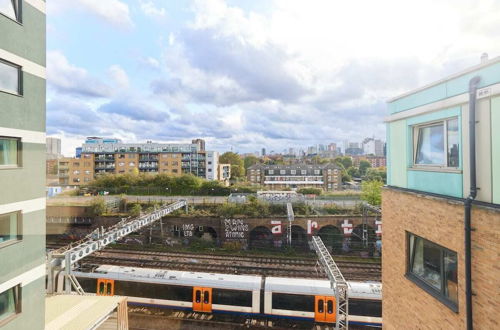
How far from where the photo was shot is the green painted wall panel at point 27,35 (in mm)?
5297

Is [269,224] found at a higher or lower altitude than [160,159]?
lower

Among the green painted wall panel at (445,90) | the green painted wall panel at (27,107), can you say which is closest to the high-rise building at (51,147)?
the green painted wall panel at (27,107)

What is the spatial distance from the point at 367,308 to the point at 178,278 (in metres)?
8.82

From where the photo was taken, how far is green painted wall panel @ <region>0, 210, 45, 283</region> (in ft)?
17.9

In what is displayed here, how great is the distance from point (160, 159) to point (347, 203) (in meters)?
39.7

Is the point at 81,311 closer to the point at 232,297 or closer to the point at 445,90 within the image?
the point at 232,297

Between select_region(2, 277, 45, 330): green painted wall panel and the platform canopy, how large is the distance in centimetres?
197

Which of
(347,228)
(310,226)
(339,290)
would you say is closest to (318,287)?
(339,290)

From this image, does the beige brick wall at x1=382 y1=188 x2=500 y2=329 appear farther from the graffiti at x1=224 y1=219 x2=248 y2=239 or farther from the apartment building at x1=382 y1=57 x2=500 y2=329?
the graffiti at x1=224 y1=219 x2=248 y2=239

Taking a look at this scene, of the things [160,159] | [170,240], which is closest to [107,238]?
[170,240]

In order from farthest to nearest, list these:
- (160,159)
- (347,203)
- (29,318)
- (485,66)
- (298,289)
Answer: (160,159) < (347,203) < (298,289) < (29,318) < (485,66)

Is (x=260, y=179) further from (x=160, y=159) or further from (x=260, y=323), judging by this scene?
(x=260, y=323)

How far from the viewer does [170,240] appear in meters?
25.9

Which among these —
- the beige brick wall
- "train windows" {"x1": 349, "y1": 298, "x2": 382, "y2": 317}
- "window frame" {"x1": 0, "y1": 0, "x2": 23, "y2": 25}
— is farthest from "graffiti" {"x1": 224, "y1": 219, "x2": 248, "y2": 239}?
"window frame" {"x1": 0, "y1": 0, "x2": 23, "y2": 25}
